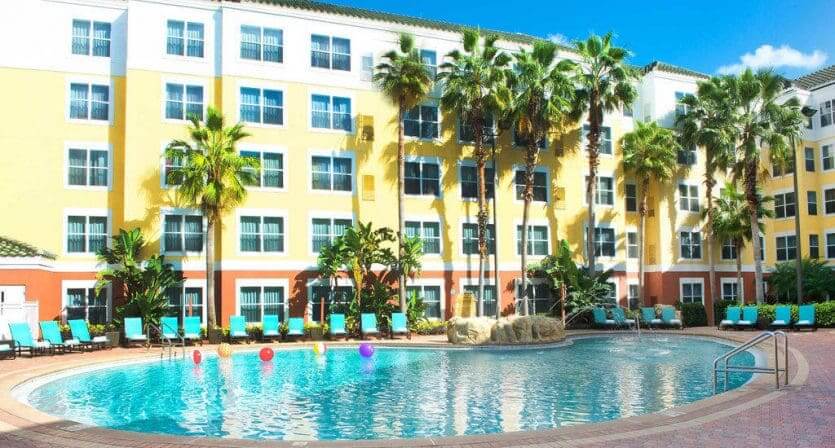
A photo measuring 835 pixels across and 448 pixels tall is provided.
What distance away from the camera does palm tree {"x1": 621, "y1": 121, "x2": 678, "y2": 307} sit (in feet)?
121

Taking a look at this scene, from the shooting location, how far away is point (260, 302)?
30141 millimetres

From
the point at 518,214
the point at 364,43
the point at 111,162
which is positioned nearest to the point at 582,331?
the point at 518,214

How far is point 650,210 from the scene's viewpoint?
39.4m

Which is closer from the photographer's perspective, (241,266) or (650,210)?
(241,266)

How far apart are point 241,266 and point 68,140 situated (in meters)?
8.99

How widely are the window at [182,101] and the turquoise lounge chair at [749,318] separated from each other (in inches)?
1030

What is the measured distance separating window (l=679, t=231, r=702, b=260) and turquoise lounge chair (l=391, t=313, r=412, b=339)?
63.1 ft

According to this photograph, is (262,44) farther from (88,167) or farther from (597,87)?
(597,87)

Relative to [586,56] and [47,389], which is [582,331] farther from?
[47,389]

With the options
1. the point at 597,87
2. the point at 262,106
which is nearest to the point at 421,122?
the point at 262,106

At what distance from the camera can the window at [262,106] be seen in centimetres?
3095

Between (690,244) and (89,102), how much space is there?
108 feet

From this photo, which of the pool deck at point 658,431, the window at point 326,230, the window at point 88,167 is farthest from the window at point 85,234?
the pool deck at point 658,431

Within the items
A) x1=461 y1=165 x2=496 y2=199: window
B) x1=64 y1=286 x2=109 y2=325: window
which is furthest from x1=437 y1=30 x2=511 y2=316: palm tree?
x1=64 y1=286 x2=109 y2=325: window
